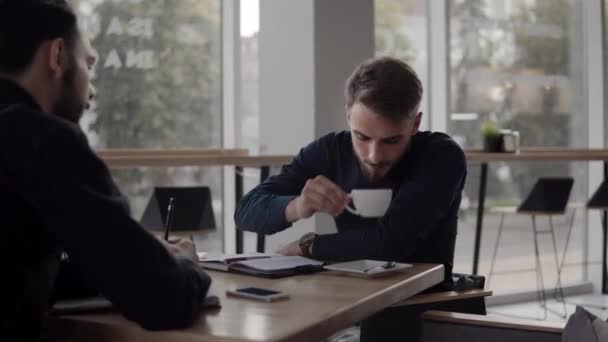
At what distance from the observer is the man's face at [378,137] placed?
7.18 ft

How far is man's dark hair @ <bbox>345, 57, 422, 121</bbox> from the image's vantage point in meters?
2.18

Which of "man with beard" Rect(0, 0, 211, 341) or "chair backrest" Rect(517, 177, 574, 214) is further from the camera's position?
"chair backrest" Rect(517, 177, 574, 214)

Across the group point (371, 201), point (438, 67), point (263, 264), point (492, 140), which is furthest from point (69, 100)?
point (438, 67)

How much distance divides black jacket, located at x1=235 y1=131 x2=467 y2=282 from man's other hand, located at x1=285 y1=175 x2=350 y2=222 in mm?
97

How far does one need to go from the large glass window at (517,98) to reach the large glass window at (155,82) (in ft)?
6.12

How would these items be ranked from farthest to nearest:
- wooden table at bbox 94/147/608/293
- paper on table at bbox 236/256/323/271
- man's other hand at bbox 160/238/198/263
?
wooden table at bbox 94/147/608/293, paper on table at bbox 236/256/323/271, man's other hand at bbox 160/238/198/263

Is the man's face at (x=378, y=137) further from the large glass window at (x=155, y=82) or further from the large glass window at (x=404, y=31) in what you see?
the large glass window at (x=404, y=31)

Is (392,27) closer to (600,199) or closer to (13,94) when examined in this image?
(600,199)

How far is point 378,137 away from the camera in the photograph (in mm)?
2197

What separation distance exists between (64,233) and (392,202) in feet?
3.64

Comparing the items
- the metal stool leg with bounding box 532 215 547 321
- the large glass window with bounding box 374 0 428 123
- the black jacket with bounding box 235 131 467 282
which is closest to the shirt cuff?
the black jacket with bounding box 235 131 467 282

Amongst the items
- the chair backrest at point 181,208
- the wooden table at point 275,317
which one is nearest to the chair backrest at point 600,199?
the chair backrest at point 181,208

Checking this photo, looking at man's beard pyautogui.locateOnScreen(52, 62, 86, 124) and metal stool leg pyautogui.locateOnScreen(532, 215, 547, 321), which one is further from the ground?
man's beard pyautogui.locateOnScreen(52, 62, 86, 124)

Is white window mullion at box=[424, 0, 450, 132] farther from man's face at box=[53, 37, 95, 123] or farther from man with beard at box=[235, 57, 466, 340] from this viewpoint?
man's face at box=[53, 37, 95, 123]
